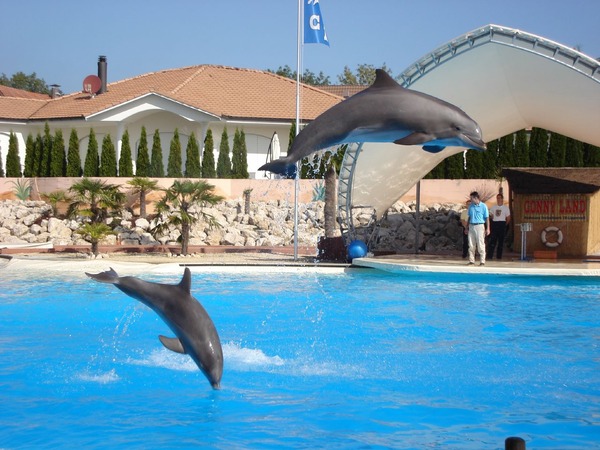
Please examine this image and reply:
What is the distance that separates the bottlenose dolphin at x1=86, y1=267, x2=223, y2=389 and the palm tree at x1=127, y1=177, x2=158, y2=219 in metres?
18.3

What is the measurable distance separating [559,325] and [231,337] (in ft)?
15.9

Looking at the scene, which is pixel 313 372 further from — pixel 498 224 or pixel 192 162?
pixel 192 162

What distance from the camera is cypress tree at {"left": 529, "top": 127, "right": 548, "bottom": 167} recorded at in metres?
28.9

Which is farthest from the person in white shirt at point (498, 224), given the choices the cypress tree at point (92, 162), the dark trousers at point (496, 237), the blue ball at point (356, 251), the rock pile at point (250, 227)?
the cypress tree at point (92, 162)

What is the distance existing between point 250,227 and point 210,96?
1315cm

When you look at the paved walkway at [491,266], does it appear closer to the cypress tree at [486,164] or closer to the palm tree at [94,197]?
the palm tree at [94,197]

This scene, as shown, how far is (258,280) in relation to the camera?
1667 centimetres

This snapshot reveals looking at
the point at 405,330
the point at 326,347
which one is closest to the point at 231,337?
the point at 326,347

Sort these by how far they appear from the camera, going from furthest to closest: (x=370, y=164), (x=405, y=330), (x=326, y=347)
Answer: (x=370, y=164) < (x=405, y=330) < (x=326, y=347)

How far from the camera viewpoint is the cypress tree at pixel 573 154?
2850 centimetres

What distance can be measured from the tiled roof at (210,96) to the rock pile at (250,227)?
28.7ft

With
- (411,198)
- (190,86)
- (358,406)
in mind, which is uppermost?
(190,86)

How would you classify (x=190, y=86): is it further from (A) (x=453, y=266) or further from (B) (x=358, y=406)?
(B) (x=358, y=406)

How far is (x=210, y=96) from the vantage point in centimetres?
3675
